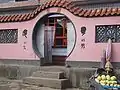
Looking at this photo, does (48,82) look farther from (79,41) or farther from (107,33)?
(107,33)

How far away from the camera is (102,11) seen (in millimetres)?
11859

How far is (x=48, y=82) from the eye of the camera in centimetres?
1220

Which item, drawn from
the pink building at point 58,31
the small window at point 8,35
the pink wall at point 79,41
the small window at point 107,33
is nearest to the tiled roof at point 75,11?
the pink building at point 58,31

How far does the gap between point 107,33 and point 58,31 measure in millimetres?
3395

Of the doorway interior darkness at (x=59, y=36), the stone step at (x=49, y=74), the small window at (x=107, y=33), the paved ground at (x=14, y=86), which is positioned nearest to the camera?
the small window at (x=107, y=33)

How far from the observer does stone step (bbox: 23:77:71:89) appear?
11.9 metres

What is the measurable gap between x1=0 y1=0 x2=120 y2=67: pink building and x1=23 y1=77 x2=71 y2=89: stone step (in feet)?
2.99

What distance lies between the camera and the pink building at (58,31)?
38.9ft

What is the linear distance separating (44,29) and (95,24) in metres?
2.59

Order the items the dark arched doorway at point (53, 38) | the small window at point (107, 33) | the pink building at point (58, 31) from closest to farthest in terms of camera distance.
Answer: the small window at point (107, 33) → the pink building at point (58, 31) → the dark arched doorway at point (53, 38)

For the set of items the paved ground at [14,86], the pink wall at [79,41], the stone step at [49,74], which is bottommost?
the paved ground at [14,86]

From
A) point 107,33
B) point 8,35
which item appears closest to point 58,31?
point 8,35

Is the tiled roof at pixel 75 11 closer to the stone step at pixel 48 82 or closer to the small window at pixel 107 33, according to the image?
the small window at pixel 107 33

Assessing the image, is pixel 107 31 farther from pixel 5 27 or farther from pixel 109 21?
pixel 5 27
